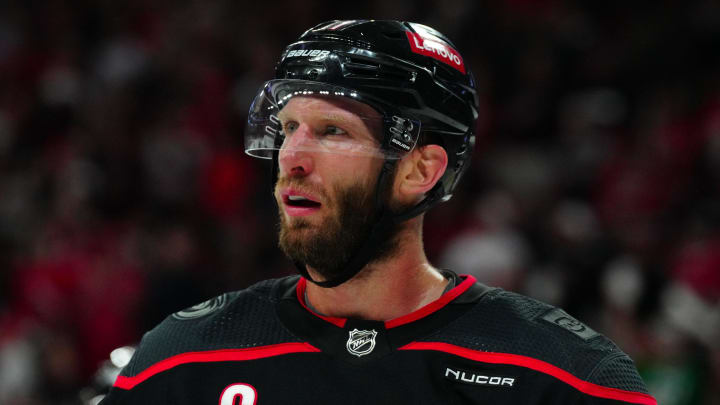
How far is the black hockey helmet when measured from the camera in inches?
88.5

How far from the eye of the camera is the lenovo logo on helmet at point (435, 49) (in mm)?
2330

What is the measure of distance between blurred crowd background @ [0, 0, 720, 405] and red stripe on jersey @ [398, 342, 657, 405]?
240 centimetres

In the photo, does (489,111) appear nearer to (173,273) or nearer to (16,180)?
(173,273)

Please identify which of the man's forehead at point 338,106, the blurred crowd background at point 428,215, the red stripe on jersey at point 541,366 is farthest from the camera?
the blurred crowd background at point 428,215

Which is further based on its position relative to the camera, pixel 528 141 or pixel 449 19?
pixel 449 19

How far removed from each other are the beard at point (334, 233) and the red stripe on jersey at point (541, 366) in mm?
242

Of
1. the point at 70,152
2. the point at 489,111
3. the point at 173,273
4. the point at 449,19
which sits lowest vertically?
the point at 173,273

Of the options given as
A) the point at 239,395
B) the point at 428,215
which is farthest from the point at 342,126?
the point at 428,215

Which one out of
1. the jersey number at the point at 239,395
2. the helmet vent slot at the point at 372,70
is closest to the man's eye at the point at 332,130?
the helmet vent slot at the point at 372,70

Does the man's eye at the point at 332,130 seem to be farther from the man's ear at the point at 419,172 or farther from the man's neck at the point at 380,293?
Answer: the man's neck at the point at 380,293

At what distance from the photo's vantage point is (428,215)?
6199 millimetres

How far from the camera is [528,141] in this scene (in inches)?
261

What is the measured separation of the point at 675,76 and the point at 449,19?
161 cm

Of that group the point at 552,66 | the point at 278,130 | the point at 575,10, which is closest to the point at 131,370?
the point at 278,130
